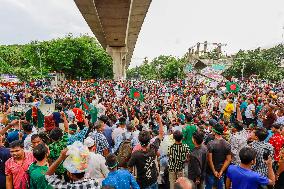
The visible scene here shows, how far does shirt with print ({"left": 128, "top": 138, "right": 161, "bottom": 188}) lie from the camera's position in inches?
193

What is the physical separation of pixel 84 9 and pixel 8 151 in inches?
472

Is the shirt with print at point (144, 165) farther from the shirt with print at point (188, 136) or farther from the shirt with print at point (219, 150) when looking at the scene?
the shirt with print at point (188, 136)

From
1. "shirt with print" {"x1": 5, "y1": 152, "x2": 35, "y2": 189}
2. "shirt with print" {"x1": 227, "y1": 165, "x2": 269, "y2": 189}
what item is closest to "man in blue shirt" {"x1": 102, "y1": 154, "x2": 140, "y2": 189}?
"shirt with print" {"x1": 5, "y1": 152, "x2": 35, "y2": 189}

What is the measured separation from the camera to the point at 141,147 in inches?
204

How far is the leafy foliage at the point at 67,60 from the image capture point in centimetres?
5497

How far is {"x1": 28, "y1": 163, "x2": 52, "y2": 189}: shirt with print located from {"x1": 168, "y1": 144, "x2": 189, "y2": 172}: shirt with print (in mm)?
2481

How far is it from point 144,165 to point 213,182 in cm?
189

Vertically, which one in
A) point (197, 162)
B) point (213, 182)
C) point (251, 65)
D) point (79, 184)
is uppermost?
point (251, 65)

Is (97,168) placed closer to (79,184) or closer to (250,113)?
(79,184)

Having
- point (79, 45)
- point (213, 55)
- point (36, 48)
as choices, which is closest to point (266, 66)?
point (213, 55)

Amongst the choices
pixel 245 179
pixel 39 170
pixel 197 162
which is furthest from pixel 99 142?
pixel 245 179

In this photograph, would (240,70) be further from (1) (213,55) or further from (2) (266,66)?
(1) (213,55)

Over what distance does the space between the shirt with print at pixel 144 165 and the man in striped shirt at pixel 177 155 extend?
76cm

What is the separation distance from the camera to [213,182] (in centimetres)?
617
